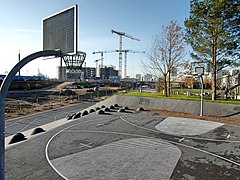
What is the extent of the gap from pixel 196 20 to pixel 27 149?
1882cm

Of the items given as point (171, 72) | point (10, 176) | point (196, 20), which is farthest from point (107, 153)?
point (171, 72)

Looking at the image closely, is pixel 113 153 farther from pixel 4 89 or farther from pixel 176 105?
pixel 176 105

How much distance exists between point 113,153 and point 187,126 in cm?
722

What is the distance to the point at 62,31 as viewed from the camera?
17.1ft

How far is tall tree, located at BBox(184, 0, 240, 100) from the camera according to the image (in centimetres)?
1769

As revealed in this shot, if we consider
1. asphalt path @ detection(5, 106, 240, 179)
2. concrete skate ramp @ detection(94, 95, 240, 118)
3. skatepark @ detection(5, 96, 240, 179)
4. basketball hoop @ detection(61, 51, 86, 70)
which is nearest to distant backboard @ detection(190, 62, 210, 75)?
concrete skate ramp @ detection(94, 95, 240, 118)

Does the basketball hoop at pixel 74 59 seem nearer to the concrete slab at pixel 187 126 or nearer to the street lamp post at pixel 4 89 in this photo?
the street lamp post at pixel 4 89

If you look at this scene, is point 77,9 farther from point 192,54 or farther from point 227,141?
point 192,54

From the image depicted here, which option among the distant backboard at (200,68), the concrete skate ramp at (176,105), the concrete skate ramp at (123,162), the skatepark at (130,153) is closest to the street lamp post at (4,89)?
the skatepark at (130,153)

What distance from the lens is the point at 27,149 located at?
370 inches

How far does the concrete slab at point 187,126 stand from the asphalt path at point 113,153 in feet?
1.61

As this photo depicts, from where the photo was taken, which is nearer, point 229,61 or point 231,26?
point 231,26

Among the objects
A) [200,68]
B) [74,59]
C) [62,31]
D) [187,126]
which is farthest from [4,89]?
[200,68]

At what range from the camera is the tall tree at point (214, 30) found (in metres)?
17.7
